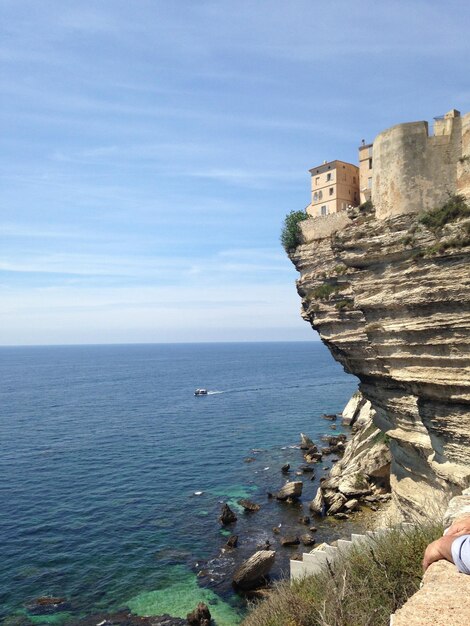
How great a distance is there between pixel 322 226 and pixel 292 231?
9.32 feet

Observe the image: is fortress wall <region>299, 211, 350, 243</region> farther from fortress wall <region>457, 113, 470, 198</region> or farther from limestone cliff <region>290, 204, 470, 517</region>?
fortress wall <region>457, 113, 470, 198</region>

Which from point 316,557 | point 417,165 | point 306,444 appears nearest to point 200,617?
point 316,557

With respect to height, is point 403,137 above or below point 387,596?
above

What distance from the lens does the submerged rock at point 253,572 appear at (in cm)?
2573

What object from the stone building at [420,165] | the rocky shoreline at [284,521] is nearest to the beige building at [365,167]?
the stone building at [420,165]

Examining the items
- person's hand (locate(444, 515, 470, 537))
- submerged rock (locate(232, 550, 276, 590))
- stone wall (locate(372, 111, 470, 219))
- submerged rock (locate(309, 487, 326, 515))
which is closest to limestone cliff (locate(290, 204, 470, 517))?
stone wall (locate(372, 111, 470, 219))

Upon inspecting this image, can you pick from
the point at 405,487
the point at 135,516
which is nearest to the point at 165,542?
the point at 135,516

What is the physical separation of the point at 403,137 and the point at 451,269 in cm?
709

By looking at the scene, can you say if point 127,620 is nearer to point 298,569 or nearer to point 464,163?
point 298,569

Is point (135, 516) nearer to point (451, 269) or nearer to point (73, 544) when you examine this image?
point (73, 544)

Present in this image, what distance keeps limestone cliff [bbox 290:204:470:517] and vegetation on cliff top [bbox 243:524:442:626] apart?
277 inches

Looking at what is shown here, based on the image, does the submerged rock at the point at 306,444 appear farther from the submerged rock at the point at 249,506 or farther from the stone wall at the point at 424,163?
the stone wall at the point at 424,163

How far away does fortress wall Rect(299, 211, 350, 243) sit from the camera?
29828 mm

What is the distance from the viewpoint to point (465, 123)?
811 inches
